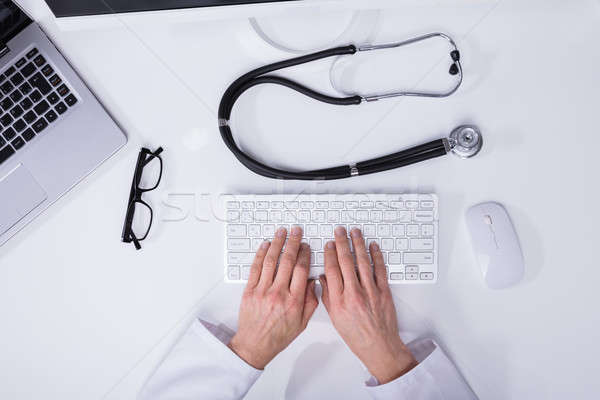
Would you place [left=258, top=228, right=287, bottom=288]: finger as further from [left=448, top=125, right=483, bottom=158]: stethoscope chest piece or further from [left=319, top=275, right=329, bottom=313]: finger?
[left=448, top=125, right=483, bottom=158]: stethoscope chest piece

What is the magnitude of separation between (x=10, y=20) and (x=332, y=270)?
675mm

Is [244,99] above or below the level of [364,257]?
above

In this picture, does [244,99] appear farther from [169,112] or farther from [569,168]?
[569,168]

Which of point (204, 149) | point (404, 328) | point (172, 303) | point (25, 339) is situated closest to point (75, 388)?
point (25, 339)

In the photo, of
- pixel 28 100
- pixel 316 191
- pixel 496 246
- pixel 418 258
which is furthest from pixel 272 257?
pixel 28 100

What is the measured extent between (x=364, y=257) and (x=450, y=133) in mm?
264

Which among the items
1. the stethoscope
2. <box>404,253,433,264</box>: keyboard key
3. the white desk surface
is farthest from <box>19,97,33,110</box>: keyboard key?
<box>404,253,433,264</box>: keyboard key

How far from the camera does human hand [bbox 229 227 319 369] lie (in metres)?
0.68

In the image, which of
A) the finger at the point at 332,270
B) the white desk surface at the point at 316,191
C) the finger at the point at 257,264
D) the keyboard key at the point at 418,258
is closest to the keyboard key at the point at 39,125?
the white desk surface at the point at 316,191

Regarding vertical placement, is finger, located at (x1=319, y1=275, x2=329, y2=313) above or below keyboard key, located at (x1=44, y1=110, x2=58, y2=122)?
below

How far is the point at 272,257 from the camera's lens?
26.8 inches

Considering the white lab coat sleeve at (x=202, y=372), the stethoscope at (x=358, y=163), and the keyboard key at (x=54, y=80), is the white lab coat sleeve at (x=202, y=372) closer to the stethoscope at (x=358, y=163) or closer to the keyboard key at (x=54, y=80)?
the stethoscope at (x=358, y=163)

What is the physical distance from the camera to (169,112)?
712 mm

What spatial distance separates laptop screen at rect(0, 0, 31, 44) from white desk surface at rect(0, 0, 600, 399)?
42 millimetres
